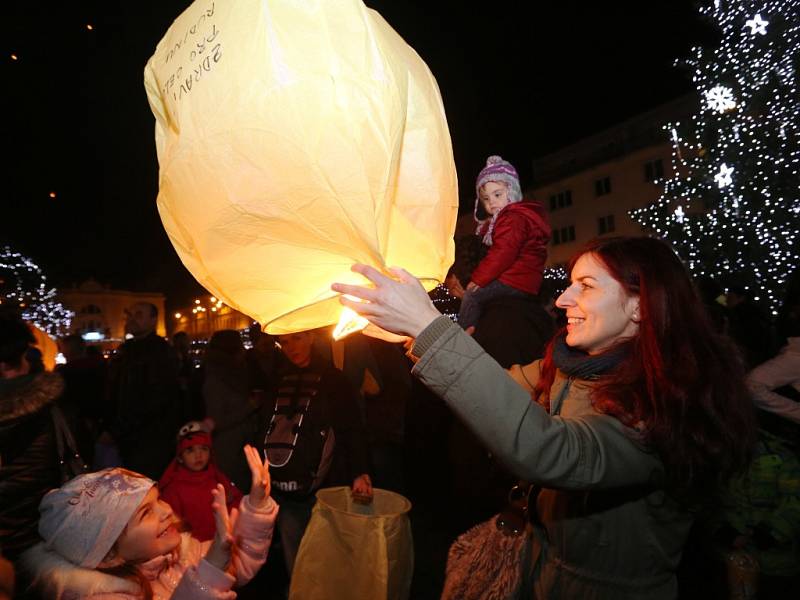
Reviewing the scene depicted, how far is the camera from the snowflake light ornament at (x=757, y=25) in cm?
897

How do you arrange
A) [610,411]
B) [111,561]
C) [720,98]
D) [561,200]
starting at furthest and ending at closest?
[561,200] < [720,98] < [111,561] < [610,411]

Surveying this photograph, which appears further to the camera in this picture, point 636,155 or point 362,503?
point 636,155

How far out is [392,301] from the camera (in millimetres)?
1225

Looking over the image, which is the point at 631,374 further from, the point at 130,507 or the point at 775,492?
the point at 775,492

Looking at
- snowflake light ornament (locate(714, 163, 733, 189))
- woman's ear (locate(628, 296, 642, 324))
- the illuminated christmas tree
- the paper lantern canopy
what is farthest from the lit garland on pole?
snowflake light ornament (locate(714, 163, 733, 189))

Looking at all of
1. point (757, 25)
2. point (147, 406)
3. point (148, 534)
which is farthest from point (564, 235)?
point (148, 534)

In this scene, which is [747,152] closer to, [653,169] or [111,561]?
[111,561]

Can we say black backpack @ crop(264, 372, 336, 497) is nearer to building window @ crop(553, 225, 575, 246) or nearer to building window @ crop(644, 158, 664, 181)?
building window @ crop(644, 158, 664, 181)

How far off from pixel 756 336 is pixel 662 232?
20.0 ft

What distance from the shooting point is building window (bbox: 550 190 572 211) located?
98.6 feet

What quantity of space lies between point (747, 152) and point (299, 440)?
1015 centimetres

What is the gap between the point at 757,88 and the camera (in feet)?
29.9

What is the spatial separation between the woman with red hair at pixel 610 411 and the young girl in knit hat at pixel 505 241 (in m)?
0.84

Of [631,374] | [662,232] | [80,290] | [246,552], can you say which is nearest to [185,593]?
[246,552]
